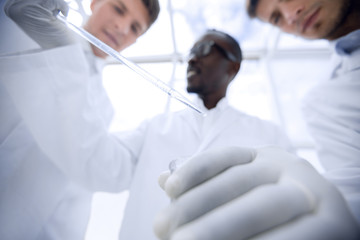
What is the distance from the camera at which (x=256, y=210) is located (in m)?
0.19

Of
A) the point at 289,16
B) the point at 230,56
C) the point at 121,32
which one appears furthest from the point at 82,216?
the point at 289,16

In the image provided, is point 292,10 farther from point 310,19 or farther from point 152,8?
point 152,8

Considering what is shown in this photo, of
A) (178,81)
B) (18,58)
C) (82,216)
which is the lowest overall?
(82,216)

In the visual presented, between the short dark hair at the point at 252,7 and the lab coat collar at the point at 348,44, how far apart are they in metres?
0.42

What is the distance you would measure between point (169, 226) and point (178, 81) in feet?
2.56

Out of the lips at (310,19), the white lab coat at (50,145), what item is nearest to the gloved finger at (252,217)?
the white lab coat at (50,145)

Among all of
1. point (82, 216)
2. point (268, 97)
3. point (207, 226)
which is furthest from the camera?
point (268, 97)

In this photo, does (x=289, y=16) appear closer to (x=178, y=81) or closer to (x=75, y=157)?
(x=178, y=81)

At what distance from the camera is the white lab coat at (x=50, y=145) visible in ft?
1.25

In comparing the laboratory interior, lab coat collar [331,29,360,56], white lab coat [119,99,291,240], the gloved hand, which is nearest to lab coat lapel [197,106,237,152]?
white lab coat [119,99,291,240]

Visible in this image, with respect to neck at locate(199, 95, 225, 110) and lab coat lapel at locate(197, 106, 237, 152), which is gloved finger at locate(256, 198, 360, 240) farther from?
neck at locate(199, 95, 225, 110)

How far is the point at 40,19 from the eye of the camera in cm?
37

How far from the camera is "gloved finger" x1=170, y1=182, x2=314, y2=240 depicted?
0.18 metres

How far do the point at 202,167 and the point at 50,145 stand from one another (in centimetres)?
40
